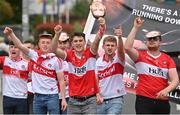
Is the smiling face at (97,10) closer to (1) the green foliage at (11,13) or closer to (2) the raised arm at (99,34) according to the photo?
(2) the raised arm at (99,34)

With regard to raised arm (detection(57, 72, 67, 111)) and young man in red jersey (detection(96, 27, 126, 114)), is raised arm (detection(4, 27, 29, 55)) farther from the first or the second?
young man in red jersey (detection(96, 27, 126, 114))

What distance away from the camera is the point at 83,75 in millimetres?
9211

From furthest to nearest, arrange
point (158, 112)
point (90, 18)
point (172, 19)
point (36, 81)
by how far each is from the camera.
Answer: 1. point (90, 18)
2. point (172, 19)
3. point (36, 81)
4. point (158, 112)

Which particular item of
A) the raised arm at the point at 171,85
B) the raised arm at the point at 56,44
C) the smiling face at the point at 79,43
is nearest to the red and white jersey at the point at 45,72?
the raised arm at the point at 56,44

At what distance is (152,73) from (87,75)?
0.99 m

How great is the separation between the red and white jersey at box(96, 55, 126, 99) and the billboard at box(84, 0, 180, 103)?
1.59m

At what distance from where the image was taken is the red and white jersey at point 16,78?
10.2 m

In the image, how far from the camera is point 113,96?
9281mm

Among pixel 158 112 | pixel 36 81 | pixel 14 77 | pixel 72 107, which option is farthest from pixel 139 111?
pixel 14 77

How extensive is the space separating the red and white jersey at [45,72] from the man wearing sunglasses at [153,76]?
1.40m

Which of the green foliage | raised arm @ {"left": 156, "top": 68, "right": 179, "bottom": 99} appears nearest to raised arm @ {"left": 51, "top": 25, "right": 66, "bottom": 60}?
raised arm @ {"left": 156, "top": 68, "right": 179, "bottom": 99}

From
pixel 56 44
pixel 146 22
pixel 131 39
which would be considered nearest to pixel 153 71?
pixel 131 39

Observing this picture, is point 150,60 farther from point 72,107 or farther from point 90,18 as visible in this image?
point 90,18

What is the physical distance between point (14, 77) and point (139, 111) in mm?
2355
